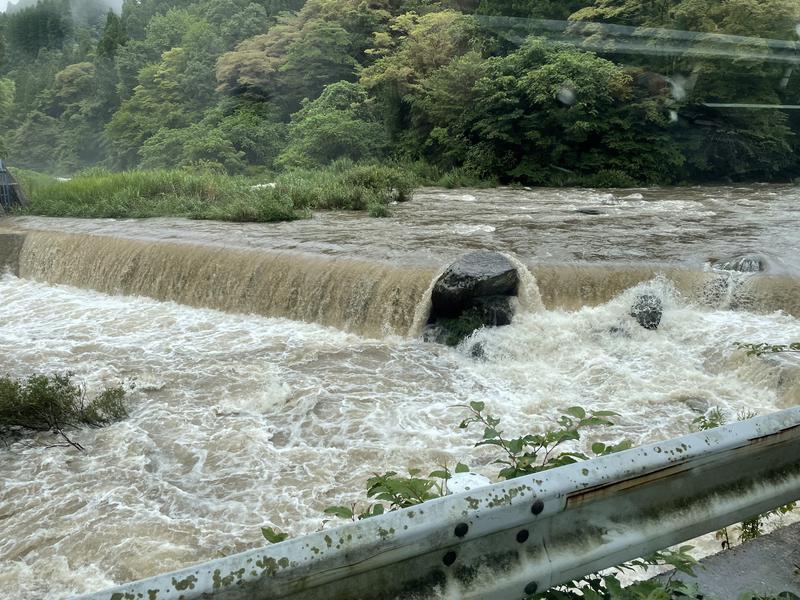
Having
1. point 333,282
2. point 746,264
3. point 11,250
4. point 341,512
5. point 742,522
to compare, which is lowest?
point 11,250

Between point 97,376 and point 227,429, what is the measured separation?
224 cm

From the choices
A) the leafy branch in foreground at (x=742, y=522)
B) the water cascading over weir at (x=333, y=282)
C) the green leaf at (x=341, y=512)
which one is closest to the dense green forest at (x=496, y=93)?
the water cascading over weir at (x=333, y=282)

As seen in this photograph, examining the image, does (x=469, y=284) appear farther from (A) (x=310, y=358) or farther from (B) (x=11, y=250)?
(B) (x=11, y=250)

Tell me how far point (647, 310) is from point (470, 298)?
197 centimetres

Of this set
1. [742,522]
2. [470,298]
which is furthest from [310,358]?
[742,522]

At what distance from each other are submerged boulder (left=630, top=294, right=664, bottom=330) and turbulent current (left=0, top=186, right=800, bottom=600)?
0.13 meters

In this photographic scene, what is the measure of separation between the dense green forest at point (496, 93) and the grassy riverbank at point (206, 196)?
5.79 m

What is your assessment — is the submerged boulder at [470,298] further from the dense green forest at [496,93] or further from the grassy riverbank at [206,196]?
the dense green forest at [496,93]

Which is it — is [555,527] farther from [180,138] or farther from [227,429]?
[180,138]

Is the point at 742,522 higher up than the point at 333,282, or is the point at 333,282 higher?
the point at 742,522

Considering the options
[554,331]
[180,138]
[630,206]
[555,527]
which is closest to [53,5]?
[180,138]

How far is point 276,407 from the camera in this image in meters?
6.15

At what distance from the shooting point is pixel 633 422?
5.59 meters

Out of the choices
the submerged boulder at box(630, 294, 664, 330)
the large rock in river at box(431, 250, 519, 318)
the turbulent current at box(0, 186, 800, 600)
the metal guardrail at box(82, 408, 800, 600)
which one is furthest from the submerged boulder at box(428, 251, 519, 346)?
the metal guardrail at box(82, 408, 800, 600)
